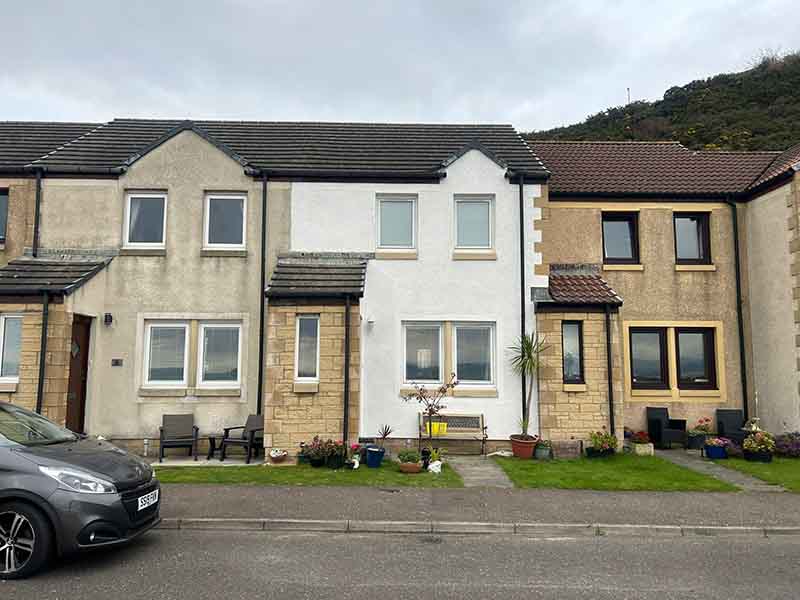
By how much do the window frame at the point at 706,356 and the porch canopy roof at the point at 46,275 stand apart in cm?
1339

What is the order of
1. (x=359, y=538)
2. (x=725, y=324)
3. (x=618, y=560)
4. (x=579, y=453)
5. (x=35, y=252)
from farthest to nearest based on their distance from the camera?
(x=725, y=324), (x=35, y=252), (x=579, y=453), (x=359, y=538), (x=618, y=560)

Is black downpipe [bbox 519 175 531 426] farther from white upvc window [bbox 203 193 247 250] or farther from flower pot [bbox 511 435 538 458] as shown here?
white upvc window [bbox 203 193 247 250]

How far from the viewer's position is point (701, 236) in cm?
1466

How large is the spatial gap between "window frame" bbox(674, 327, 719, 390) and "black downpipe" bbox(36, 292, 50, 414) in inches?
541

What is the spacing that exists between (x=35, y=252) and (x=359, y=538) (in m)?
10.1

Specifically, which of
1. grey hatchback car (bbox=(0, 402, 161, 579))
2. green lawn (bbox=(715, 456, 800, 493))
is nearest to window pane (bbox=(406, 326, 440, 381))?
green lawn (bbox=(715, 456, 800, 493))

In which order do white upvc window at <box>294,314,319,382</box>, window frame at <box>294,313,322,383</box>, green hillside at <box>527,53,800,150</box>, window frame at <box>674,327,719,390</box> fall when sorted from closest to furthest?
1. window frame at <box>294,313,322,383</box>
2. white upvc window at <box>294,314,319,382</box>
3. window frame at <box>674,327,719,390</box>
4. green hillside at <box>527,53,800,150</box>

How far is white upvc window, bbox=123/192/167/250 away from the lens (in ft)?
41.9

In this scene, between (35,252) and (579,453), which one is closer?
(579,453)

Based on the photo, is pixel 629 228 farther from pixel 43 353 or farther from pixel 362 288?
pixel 43 353

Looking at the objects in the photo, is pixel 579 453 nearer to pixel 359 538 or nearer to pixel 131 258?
pixel 359 538

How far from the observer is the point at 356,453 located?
35.6 feet

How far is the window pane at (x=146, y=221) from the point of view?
12797 mm

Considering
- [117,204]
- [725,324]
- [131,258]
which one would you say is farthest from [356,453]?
[725,324]
